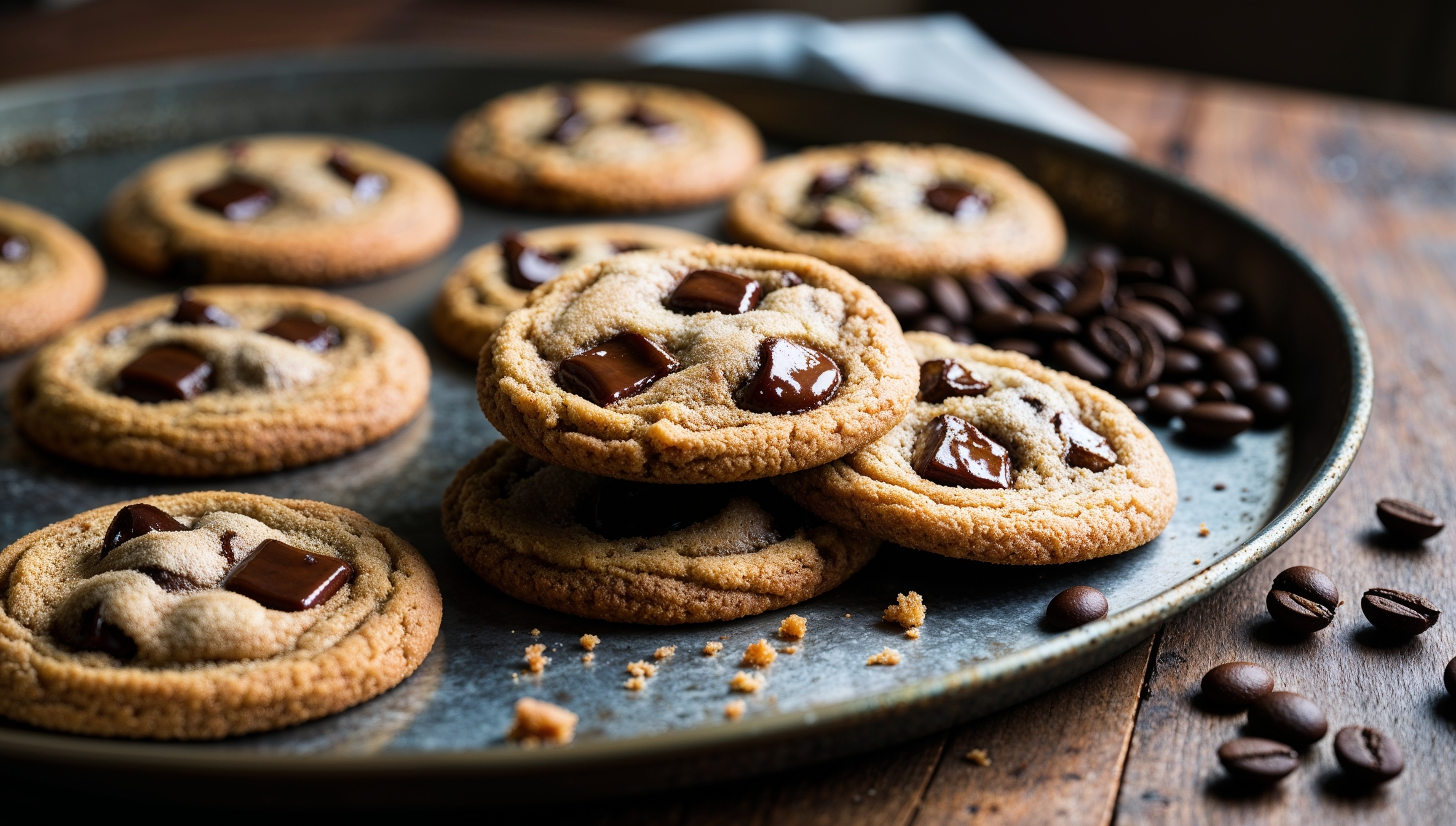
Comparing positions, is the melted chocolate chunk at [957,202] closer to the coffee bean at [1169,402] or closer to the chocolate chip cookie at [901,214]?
the chocolate chip cookie at [901,214]

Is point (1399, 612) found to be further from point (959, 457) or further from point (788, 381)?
point (788, 381)

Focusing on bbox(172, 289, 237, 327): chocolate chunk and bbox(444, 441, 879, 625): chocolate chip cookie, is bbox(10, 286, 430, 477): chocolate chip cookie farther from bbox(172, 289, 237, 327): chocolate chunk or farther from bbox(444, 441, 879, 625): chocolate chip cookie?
bbox(444, 441, 879, 625): chocolate chip cookie

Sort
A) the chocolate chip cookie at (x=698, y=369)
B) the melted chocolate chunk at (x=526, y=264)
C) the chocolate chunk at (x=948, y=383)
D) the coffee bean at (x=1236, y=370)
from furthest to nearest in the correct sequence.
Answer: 1. the melted chocolate chunk at (x=526, y=264)
2. the coffee bean at (x=1236, y=370)
3. the chocolate chunk at (x=948, y=383)
4. the chocolate chip cookie at (x=698, y=369)

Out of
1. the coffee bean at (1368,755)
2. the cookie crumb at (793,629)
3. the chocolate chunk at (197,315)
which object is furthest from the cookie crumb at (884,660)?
the chocolate chunk at (197,315)

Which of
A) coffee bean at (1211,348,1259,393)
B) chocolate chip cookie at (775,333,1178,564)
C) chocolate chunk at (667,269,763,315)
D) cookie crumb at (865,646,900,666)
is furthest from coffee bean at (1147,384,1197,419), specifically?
cookie crumb at (865,646,900,666)

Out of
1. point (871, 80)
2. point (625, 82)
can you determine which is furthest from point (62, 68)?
point (871, 80)

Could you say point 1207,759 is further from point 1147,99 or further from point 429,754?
point 1147,99
